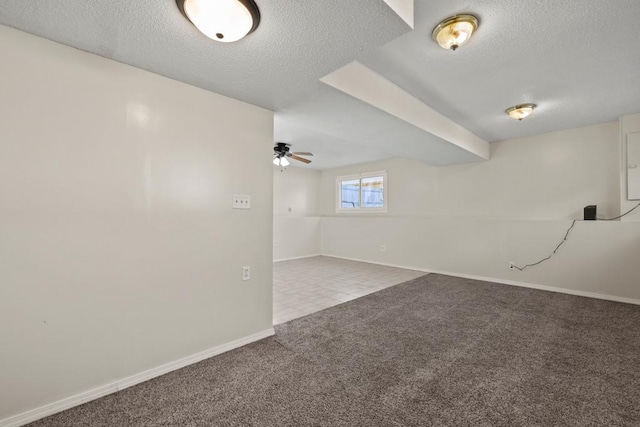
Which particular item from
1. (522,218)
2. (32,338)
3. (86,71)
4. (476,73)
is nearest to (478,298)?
(522,218)

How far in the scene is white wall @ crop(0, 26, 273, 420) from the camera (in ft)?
4.64

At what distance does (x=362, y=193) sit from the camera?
6711mm

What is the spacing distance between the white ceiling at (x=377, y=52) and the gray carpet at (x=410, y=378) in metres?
2.06

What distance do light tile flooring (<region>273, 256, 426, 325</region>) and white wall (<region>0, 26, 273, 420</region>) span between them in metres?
1.06

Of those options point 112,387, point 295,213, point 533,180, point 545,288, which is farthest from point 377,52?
point 295,213

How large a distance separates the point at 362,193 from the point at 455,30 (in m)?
5.06

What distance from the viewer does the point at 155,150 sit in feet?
6.02

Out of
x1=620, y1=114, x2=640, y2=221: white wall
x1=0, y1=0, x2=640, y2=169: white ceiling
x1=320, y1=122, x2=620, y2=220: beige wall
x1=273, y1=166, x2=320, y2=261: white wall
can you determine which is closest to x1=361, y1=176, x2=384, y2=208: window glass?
x1=320, y1=122, x2=620, y2=220: beige wall

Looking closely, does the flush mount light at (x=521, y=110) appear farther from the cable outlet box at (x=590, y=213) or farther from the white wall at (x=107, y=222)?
the white wall at (x=107, y=222)

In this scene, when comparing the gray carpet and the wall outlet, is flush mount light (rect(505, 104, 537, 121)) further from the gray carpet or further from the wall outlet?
the wall outlet

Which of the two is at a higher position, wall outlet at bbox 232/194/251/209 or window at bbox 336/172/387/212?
window at bbox 336/172/387/212

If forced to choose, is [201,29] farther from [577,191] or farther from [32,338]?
[577,191]

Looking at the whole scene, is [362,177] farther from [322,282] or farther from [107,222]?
[107,222]

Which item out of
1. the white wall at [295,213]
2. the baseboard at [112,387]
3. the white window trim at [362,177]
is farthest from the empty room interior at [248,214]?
the white wall at [295,213]
